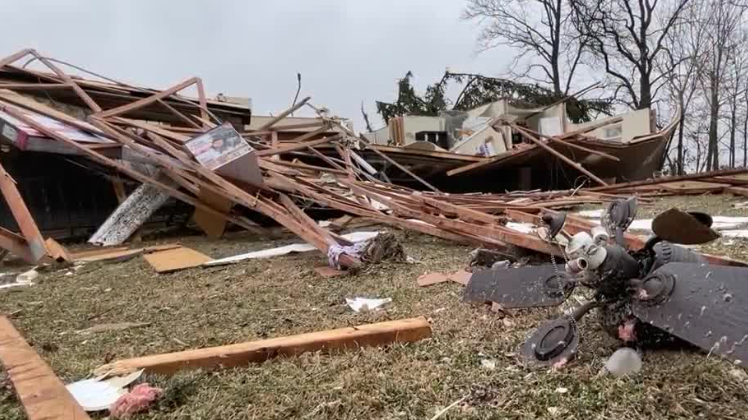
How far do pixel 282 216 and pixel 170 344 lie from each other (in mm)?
1900

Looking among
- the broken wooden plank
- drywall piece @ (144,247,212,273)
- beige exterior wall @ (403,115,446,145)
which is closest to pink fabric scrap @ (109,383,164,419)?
drywall piece @ (144,247,212,273)

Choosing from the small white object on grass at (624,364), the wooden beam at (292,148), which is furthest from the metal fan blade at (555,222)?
the wooden beam at (292,148)

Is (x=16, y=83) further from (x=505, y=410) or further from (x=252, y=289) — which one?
(x=505, y=410)

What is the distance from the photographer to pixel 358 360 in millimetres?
1452

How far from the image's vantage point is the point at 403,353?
1.50m

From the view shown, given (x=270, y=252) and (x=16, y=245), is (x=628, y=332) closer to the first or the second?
(x=270, y=252)

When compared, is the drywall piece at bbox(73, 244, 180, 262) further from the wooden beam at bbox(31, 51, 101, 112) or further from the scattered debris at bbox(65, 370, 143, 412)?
the scattered debris at bbox(65, 370, 143, 412)

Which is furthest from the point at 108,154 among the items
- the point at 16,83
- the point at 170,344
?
the point at 170,344

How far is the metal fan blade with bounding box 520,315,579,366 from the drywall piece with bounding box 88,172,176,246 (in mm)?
4270

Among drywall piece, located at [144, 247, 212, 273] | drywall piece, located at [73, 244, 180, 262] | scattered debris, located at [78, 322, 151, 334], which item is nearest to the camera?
scattered debris, located at [78, 322, 151, 334]

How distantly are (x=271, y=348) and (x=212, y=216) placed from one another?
11.8 ft

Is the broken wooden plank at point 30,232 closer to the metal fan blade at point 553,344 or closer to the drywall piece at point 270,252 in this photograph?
the drywall piece at point 270,252

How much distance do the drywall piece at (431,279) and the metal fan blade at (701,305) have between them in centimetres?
120

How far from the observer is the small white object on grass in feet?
3.93
